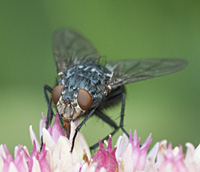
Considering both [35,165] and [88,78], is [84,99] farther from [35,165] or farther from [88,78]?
[35,165]

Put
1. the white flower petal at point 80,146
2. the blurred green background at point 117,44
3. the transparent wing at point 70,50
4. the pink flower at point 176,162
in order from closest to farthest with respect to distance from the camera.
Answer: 1. the pink flower at point 176,162
2. the white flower petal at point 80,146
3. the transparent wing at point 70,50
4. the blurred green background at point 117,44

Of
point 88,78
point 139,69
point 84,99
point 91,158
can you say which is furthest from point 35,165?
point 139,69

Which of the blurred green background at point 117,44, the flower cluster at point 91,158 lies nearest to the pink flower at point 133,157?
the flower cluster at point 91,158

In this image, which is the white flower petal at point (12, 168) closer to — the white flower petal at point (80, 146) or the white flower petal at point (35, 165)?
the white flower petal at point (35, 165)

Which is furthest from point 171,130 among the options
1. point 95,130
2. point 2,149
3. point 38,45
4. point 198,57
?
point 2,149

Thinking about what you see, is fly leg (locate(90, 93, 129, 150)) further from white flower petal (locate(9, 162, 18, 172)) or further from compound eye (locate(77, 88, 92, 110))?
white flower petal (locate(9, 162, 18, 172))

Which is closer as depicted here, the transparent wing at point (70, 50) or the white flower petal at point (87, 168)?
the white flower petal at point (87, 168)
